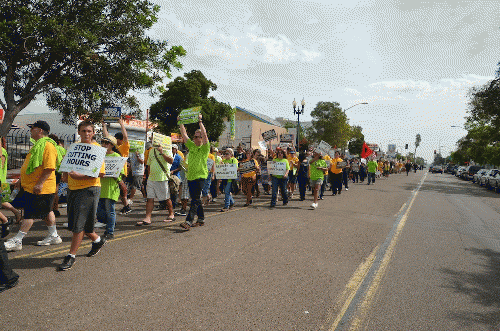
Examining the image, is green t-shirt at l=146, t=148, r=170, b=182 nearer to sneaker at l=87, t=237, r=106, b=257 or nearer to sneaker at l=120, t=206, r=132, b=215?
sneaker at l=120, t=206, r=132, b=215

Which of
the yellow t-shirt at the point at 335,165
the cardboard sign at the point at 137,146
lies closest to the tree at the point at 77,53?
the cardboard sign at the point at 137,146

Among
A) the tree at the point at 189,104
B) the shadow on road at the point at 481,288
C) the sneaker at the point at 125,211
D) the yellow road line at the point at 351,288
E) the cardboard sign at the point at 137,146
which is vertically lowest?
the shadow on road at the point at 481,288

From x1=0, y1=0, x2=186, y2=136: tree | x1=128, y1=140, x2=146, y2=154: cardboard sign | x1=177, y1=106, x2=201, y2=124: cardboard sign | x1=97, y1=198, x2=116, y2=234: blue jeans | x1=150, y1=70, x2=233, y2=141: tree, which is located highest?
x1=150, y1=70, x2=233, y2=141: tree

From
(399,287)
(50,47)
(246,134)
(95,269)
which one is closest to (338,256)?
(399,287)

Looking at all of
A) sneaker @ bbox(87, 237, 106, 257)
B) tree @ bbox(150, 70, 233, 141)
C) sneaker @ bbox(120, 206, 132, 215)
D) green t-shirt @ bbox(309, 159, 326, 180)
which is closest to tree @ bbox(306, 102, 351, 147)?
tree @ bbox(150, 70, 233, 141)

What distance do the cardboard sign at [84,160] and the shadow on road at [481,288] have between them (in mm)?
4331

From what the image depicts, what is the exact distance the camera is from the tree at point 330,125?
51562 mm

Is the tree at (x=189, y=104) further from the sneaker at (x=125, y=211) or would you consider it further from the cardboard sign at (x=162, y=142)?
the cardboard sign at (x=162, y=142)

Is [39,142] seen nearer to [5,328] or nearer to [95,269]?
[95,269]

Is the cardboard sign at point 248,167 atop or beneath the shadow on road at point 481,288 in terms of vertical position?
atop

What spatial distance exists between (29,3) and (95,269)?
8759 millimetres

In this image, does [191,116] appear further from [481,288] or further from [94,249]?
[481,288]

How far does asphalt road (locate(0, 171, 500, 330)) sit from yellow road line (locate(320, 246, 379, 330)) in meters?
Answer: 0.01

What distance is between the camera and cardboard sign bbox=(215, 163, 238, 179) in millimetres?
10070
